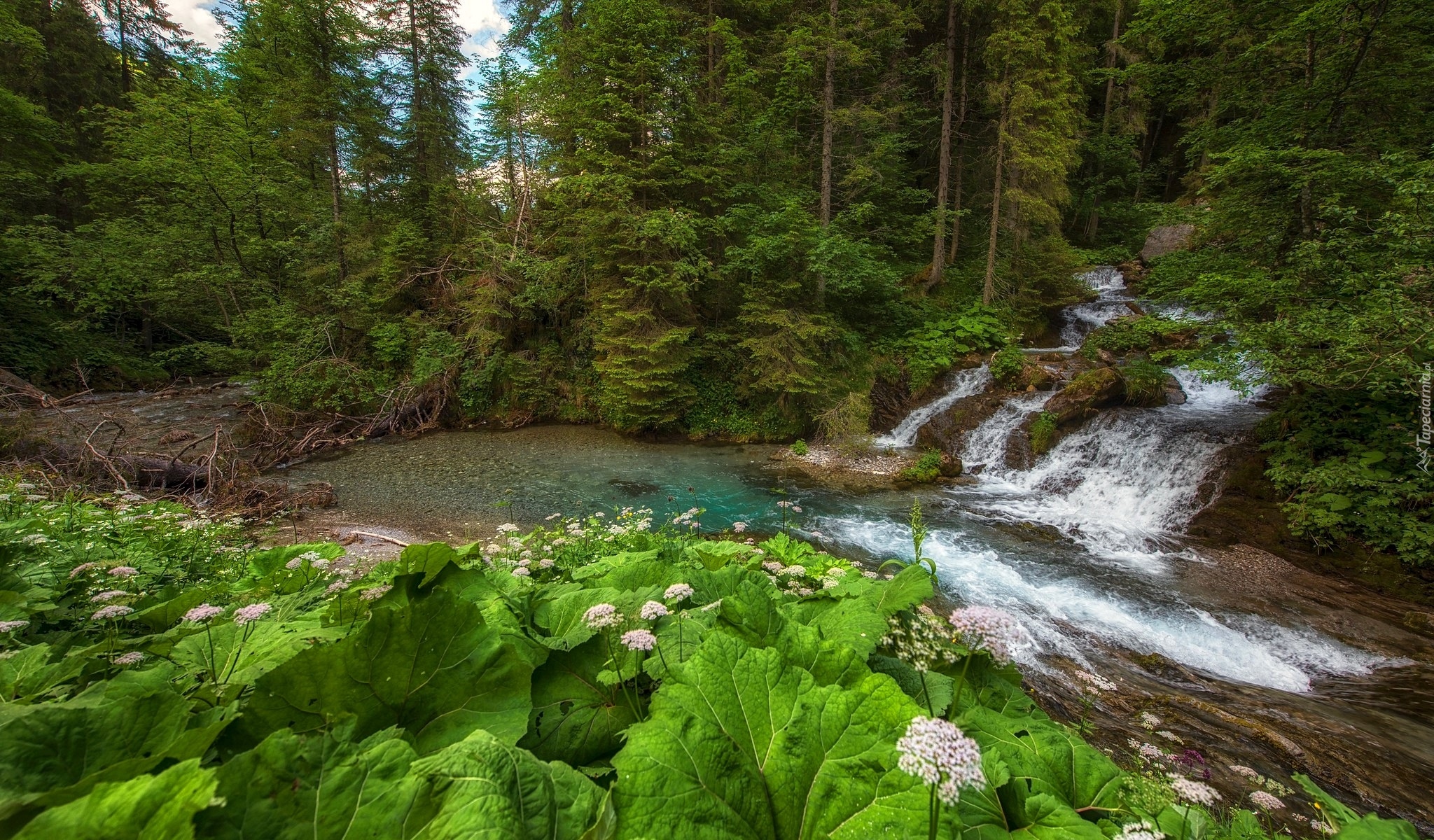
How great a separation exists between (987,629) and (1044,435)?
11750 millimetres

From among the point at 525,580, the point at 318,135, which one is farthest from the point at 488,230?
the point at 525,580

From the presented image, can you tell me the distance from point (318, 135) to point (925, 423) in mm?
18507

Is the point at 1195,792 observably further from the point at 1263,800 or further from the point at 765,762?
the point at 765,762

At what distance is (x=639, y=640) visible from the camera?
54.6 inches

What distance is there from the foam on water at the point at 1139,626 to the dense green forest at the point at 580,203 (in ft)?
15.6

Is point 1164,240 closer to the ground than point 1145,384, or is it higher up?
higher up

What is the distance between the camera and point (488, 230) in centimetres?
1552

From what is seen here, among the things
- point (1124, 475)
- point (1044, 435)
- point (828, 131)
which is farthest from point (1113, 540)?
point (828, 131)

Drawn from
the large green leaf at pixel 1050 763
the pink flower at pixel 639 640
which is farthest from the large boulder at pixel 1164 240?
the pink flower at pixel 639 640

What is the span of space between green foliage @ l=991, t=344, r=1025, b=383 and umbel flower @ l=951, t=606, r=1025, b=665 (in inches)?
540

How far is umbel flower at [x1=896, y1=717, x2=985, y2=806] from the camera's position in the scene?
2.65 feet

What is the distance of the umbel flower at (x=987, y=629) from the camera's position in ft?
4.23

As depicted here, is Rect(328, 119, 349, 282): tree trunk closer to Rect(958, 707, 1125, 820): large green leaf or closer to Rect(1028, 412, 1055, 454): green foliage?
Rect(958, 707, 1125, 820): large green leaf

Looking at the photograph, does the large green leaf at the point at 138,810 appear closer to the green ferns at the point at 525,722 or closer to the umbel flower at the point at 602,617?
the green ferns at the point at 525,722
